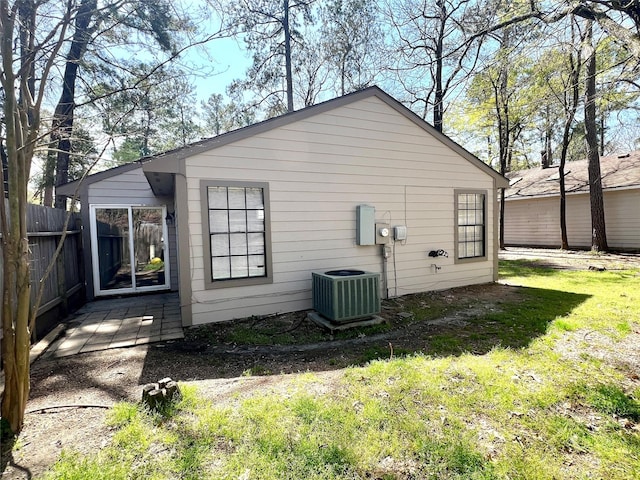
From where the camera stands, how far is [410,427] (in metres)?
2.23

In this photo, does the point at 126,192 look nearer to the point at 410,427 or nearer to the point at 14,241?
the point at 14,241

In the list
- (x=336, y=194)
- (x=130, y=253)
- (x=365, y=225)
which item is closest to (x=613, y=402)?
(x=365, y=225)

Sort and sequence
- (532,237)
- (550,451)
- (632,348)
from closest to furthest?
1. (550,451)
2. (632,348)
3. (532,237)

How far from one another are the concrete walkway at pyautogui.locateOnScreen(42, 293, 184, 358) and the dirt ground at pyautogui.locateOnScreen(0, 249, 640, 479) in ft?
0.89

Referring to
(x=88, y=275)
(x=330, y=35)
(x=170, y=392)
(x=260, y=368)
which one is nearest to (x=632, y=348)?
(x=260, y=368)

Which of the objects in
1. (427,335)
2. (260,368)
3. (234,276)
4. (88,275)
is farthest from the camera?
(88,275)

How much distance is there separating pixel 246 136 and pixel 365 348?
3542mm

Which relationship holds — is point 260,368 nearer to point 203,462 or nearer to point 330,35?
point 203,462

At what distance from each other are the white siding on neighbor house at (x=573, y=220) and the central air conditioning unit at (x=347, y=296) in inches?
518

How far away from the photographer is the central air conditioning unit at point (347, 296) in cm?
450

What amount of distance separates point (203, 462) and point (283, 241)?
3.54 m

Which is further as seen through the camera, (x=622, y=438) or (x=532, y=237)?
(x=532, y=237)

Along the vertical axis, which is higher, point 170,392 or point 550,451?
point 170,392

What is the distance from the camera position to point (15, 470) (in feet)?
5.97
